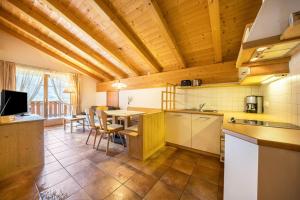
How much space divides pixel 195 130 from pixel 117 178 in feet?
5.60

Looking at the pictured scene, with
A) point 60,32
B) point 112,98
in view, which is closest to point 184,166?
point 60,32

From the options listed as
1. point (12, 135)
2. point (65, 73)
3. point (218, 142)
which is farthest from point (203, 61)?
point (65, 73)

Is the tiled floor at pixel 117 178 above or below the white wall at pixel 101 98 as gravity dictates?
below

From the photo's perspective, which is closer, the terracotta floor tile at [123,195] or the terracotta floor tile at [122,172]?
the terracotta floor tile at [123,195]

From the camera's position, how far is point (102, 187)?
1568 millimetres

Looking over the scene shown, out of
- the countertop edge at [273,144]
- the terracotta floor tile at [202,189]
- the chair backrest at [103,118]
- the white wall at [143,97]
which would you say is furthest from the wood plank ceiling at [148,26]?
the terracotta floor tile at [202,189]

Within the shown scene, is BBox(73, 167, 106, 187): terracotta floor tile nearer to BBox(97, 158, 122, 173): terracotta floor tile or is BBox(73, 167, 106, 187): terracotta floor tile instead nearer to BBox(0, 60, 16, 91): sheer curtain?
BBox(97, 158, 122, 173): terracotta floor tile

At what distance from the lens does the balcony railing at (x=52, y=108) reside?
177 inches

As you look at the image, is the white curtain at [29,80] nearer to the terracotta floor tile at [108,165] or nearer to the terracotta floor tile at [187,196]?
the terracotta floor tile at [108,165]

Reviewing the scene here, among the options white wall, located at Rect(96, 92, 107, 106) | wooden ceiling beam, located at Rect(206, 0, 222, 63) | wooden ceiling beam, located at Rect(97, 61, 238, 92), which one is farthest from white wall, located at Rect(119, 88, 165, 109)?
wooden ceiling beam, located at Rect(206, 0, 222, 63)

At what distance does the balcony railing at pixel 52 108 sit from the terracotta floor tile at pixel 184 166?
5267mm

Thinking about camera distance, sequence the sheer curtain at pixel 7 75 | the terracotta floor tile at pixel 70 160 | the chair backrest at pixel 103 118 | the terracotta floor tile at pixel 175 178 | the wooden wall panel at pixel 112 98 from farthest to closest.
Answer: the wooden wall panel at pixel 112 98, the sheer curtain at pixel 7 75, the chair backrest at pixel 103 118, the terracotta floor tile at pixel 70 160, the terracotta floor tile at pixel 175 178

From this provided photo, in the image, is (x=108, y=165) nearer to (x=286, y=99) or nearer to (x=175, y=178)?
(x=175, y=178)

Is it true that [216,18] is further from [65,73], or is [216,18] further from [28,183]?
[65,73]
